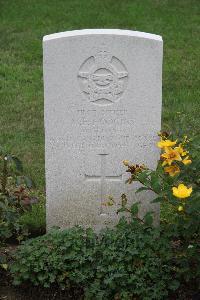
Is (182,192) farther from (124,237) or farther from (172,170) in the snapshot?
(124,237)

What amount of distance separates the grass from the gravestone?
0.83m

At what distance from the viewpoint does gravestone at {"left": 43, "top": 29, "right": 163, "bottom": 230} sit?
14.8 ft

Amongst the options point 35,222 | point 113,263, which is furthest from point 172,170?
point 35,222

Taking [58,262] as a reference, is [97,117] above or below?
above

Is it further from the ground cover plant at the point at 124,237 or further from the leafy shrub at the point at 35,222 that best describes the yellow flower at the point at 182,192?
the leafy shrub at the point at 35,222

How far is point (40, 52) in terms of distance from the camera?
927cm

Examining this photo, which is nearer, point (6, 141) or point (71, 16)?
point (6, 141)

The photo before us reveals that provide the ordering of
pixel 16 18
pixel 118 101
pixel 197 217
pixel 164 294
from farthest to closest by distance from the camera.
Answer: pixel 16 18 < pixel 118 101 < pixel 164 294 < pixel 197 217

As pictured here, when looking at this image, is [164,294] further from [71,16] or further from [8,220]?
[71,16]

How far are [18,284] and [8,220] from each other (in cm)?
39

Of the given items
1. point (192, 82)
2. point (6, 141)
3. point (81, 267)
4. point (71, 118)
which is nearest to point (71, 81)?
point (71, 118)

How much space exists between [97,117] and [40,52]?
4780 millimetres

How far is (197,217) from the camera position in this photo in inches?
159

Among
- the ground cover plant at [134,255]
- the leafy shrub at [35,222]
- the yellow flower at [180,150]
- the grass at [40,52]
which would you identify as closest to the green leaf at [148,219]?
the ground cover plant at [134,255]
